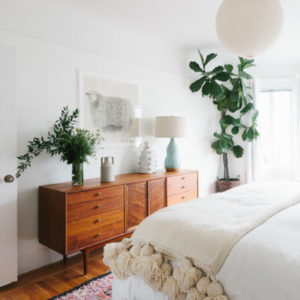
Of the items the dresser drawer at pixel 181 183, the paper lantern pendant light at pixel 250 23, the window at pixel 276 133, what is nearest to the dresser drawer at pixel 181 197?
the dresser drawer at pixel 181 183

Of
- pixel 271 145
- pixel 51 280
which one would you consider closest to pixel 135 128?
pixel 51 280

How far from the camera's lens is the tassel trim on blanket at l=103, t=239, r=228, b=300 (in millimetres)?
1402

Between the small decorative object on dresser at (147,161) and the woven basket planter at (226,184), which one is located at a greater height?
the small decorative object on dresser at (147,161)

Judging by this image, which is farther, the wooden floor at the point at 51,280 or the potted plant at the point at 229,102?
the potted plant at the point at 229,102

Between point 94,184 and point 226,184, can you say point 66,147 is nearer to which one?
point 94,184

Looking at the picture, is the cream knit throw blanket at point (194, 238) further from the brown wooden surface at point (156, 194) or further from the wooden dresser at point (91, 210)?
the brown wooden surface at point (156, 194)

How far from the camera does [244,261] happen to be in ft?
4.44

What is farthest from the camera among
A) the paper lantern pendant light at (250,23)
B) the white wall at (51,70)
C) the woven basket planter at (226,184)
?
the woven basket planter at (226,184)

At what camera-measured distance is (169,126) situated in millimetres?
3527

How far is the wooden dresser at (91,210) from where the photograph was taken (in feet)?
7.86

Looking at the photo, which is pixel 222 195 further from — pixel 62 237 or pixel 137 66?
pixel 137 66

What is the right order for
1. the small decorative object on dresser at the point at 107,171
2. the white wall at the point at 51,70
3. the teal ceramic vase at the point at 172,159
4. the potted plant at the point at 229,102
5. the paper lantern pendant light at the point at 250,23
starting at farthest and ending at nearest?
the potted plant at the point at 229,102
the teal ceramic vase at the point at 172,159
the small decorative object on dresser at the point at 107,171
the white wall at the point at 51,70
the paper lantern pendant light at the point at 250,23

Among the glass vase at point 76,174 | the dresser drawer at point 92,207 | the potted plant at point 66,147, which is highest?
the potted plant at point 66,147

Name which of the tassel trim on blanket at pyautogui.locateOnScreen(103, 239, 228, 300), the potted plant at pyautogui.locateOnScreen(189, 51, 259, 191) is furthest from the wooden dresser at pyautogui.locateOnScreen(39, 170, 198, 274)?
the potted plant at pyautogui.locateOnScreen(189, 51, 259, 191)
